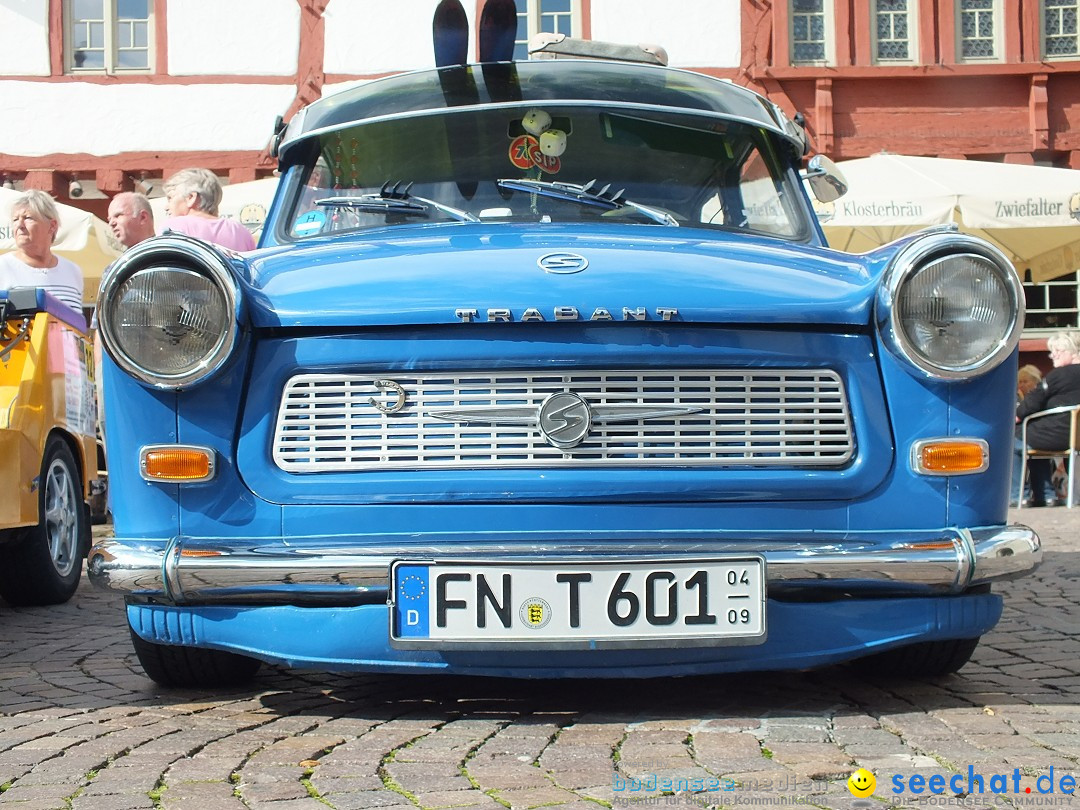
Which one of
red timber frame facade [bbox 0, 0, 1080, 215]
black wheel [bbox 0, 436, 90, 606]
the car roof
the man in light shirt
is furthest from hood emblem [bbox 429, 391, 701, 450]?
red timber frame facade [bbox 0, 0, 1080, 215]

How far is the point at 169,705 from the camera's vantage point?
338 centimetres

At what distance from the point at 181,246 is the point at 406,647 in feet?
3.20

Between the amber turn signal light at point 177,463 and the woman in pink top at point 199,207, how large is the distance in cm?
225

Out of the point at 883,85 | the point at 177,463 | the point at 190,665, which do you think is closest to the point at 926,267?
Answer: the point at 177,463

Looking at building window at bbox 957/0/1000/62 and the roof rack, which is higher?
building window at bbox 957/0/1000/62

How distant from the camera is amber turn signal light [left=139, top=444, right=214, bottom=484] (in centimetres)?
306

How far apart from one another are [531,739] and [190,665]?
1.00m

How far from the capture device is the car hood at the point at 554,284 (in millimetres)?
3002

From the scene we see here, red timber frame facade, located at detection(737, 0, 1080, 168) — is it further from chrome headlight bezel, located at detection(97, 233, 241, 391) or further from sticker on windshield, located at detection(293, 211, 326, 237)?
chrome headlight bezel, located at detection(97, 233, 241, 391)

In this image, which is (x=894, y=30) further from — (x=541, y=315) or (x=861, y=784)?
(x=861, y=784)

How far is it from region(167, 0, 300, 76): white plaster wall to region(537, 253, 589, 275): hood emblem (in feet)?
44.7

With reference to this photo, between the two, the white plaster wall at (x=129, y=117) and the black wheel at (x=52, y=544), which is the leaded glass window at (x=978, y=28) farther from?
the black wheel at (x=52, y=544)

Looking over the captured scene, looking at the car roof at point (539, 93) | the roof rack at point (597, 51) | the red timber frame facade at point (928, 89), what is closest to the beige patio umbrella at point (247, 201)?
the roof rack at point (597, 51)

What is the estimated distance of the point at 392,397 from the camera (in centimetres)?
302
